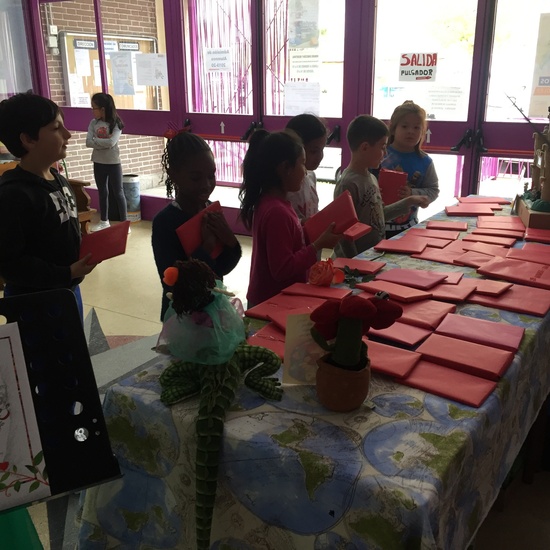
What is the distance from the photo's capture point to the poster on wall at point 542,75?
3.61 m

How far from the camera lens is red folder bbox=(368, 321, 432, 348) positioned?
1277 millimetres

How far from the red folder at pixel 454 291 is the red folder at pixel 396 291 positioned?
3 cm

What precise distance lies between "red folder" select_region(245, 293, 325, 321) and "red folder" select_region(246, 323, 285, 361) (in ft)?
0.19

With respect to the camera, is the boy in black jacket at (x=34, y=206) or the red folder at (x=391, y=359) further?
the boy in black jacket at (x=34, y=206)

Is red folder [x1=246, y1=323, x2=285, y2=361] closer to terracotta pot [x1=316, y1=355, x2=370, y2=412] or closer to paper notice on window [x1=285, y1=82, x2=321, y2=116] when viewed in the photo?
terracotta pot [x1=316, y1=355, x2=370, y2=412]

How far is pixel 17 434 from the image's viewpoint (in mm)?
796

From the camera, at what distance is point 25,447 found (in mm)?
794

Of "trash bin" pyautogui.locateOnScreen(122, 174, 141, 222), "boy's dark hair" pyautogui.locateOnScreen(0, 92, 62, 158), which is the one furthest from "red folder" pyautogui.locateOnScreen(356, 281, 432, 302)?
"trash bin" pyautogui.locateOnScreen(122, 174, 141, 222)

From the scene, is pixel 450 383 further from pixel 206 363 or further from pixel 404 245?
pixel 404 245

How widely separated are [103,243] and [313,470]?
117cm

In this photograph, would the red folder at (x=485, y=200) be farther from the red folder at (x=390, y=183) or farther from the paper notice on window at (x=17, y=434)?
the paper notice on window at (x=17, y=434)

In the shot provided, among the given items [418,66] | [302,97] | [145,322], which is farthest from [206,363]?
[302,97]

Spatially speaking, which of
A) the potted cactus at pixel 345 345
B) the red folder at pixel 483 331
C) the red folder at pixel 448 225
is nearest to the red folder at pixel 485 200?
the red folder at pixel 448 225

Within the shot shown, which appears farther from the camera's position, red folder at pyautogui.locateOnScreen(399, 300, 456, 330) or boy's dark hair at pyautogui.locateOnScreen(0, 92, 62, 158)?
boy's dark hair at pyautogui.locateOnScreen(0, 92, 62, 158)
